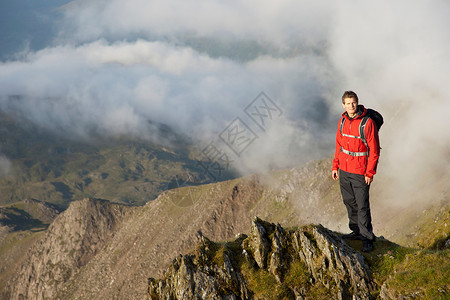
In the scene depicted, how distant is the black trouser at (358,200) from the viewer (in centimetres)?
1733

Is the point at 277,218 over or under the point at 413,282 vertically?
over

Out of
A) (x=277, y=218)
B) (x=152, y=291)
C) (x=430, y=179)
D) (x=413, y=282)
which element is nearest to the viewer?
(x=413, y=282)

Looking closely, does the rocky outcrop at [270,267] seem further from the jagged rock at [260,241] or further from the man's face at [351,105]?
the man's face at [351,105]

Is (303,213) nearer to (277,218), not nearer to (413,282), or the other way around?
(277,218)

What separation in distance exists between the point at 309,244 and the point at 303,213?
135551 millimetres

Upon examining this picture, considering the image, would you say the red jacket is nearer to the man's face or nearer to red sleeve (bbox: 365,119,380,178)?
red sleeve (bbox: 365,119,380,178)

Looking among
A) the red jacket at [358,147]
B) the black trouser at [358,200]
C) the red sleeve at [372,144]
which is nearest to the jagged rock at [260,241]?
the black trouser at [358,200]

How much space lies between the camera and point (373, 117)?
643 inches

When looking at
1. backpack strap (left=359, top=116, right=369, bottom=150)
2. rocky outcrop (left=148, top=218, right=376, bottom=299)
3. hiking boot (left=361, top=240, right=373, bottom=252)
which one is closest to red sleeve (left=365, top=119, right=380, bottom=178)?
backpack strap (left=359, top=116, right=369, bottom=150)

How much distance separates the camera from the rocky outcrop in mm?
16125

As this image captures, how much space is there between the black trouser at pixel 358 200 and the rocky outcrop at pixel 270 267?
138 centimetres

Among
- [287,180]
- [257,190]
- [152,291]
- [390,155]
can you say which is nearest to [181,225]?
[257,190]

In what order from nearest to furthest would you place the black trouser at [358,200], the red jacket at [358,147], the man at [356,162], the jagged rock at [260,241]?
the red jacket at [358,147]
the man at [356,162]
the black trouser at [358,200]
the jagged rock at [260,241]

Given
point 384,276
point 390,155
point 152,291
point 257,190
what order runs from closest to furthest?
point 384,276 < point 152,291 < point 390,155 < point 257,190
